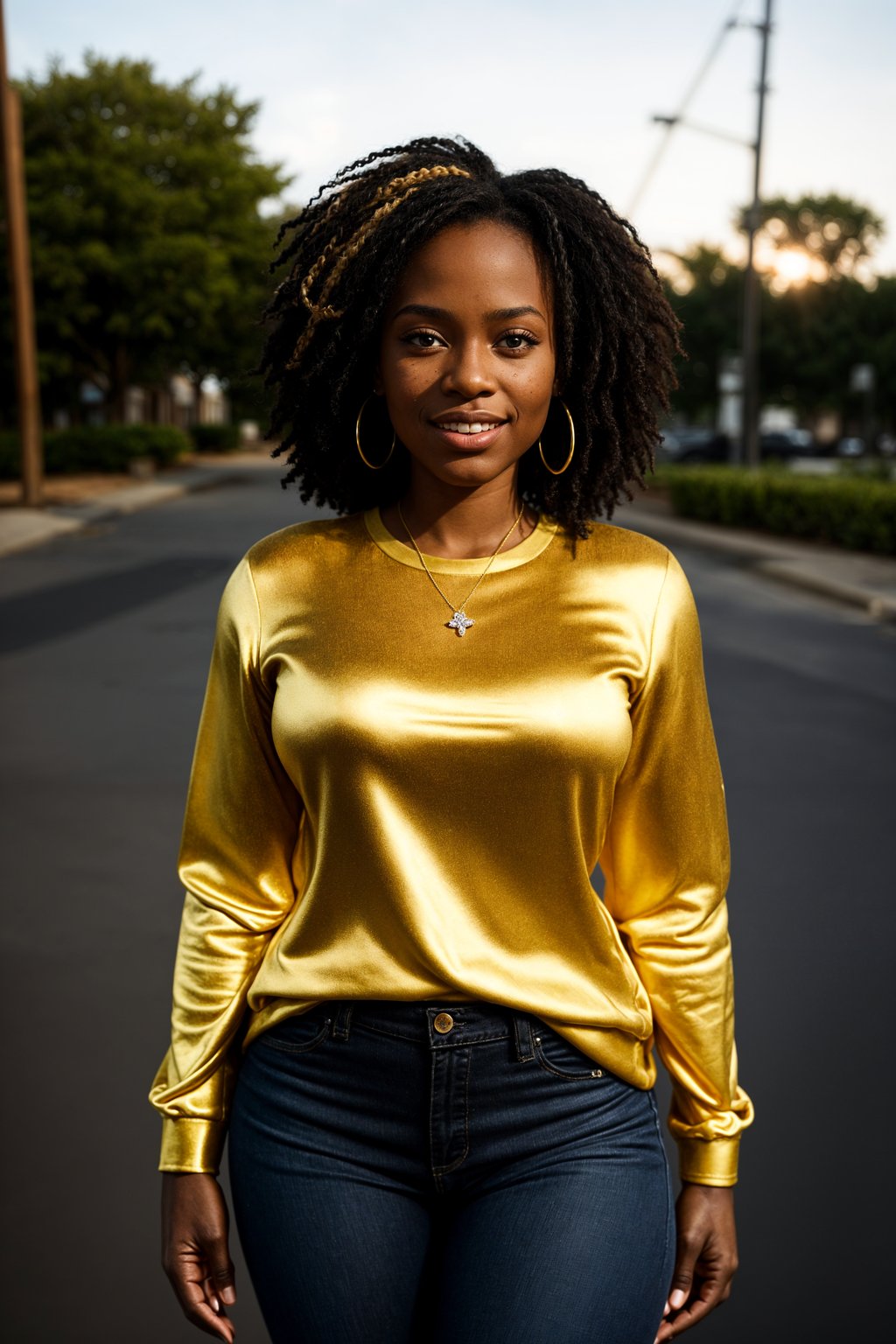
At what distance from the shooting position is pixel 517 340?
1747 mm

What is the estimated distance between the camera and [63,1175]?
10.8 ft

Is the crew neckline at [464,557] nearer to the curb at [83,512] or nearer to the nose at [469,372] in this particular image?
the nose at [469,372]

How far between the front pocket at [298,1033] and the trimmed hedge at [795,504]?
17.0m

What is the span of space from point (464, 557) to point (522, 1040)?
23.7 inches

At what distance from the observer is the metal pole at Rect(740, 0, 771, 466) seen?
81.3 feet

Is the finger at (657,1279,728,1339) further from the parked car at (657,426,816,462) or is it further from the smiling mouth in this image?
the parked car at (657,426,816,462)

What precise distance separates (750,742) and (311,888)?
6207 millimetres

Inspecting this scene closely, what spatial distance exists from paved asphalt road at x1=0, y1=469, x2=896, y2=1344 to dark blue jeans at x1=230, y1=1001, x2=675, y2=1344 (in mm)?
1376

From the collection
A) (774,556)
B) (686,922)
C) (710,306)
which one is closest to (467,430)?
(686,922)

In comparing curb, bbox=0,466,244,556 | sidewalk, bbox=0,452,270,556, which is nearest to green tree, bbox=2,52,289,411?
sidewalk, bbox=0,452,270,556

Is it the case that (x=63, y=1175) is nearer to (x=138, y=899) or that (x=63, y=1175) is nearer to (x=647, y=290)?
(x=138, y=899)

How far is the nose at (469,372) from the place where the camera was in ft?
5.56

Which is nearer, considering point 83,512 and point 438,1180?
point 438,1180

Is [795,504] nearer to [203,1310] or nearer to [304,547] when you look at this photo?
[304,547]
